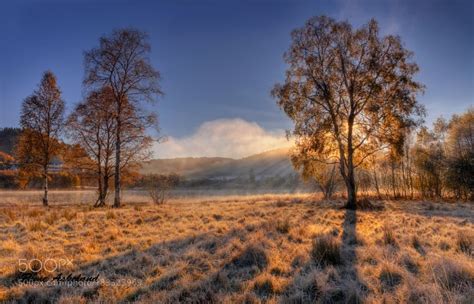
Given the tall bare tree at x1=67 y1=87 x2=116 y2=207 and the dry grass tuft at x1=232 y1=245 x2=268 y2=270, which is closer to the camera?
the dry grass tuft at x1=232 y1=245 x2=268 y2=270

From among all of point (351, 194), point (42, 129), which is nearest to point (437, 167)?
point (351, 194)

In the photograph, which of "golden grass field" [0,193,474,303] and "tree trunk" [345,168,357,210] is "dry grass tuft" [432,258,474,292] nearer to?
"golden grass field" [0,193,474,303]

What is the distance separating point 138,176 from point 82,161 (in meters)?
4.01

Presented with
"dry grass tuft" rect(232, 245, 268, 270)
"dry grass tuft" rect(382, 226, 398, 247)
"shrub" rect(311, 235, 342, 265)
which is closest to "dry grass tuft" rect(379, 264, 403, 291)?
"shrub" rect(311, 235, 342, 265)

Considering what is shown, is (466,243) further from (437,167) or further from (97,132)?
(437,167)

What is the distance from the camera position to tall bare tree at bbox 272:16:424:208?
609 inches

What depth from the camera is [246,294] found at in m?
3.69

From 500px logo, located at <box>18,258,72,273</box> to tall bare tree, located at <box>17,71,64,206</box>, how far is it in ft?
60.7

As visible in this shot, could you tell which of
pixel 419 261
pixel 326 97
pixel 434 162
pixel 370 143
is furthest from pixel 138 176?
pixel 434 162

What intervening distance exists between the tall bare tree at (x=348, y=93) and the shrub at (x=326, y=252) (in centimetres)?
1107

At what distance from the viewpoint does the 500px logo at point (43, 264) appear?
4.76 meters

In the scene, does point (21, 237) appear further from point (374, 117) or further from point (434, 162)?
point (434, 162)

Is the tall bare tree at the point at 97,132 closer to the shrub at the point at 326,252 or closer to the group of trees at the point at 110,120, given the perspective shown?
the group of trees at the point at 110,120

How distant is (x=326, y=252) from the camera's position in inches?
211
